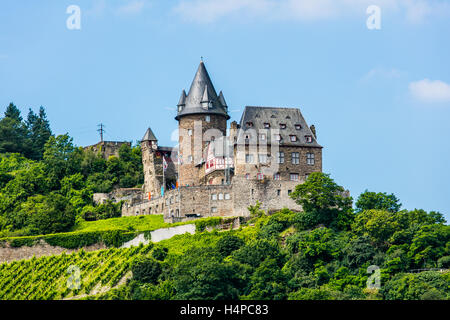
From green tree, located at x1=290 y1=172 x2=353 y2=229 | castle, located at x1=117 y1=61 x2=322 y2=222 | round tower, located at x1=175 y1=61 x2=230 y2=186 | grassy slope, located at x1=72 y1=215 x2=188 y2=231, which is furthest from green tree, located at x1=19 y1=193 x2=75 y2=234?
green tree, located at x1=290 y1=172 x2=353 y2=229

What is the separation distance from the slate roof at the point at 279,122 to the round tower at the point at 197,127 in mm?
5043

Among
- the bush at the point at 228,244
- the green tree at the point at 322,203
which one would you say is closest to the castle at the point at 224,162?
the green tree at the point at 322,203

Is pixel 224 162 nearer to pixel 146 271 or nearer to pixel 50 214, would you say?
pixel 50 214

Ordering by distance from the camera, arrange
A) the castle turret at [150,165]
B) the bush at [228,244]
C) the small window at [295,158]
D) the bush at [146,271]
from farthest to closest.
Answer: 1. the castle turret at [150,165]
2. the small window at [295,158]
3. the bush at [228,244]
4. the bush at [146,271]

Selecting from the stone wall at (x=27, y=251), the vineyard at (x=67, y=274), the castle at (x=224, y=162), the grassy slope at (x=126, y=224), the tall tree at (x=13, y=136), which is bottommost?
the vineyard at (x=67, y=274)

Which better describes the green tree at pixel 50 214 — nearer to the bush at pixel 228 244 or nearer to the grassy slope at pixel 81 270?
the grassy slope at pixel 81 270

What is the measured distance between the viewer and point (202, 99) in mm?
93625

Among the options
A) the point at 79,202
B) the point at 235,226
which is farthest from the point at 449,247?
the point at 79,202

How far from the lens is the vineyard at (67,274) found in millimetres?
77625

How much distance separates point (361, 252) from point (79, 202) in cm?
3280

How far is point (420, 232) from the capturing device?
73.9 m

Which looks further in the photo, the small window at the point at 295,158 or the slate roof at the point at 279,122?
the slate roof at the point at 279,122

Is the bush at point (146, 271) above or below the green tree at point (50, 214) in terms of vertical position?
below

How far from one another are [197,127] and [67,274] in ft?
62.2
